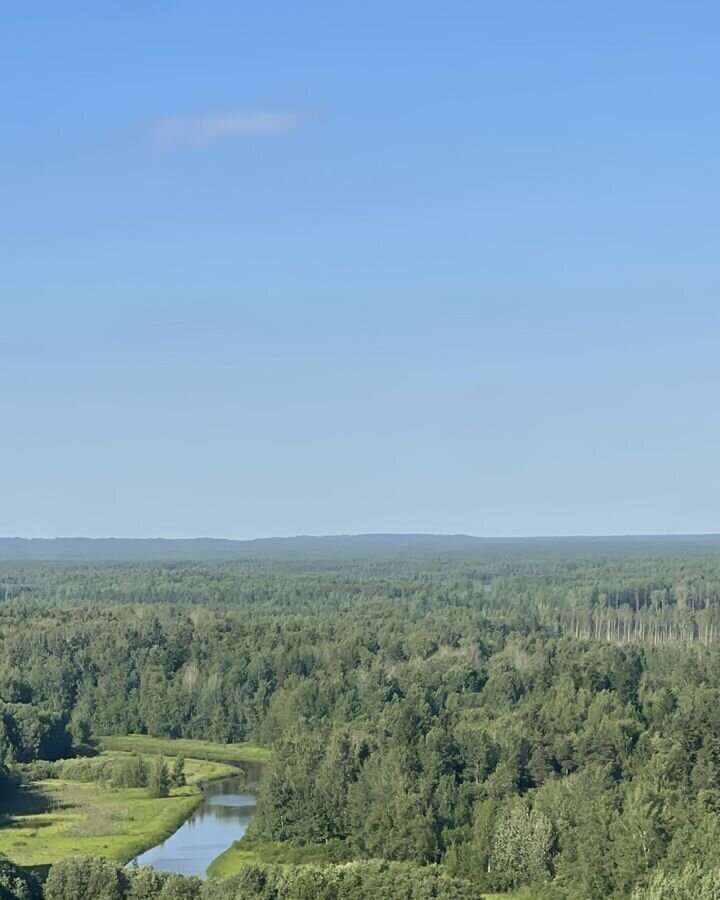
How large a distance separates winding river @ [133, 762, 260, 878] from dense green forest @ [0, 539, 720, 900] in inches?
100

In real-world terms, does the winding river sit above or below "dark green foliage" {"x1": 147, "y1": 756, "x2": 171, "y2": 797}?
below

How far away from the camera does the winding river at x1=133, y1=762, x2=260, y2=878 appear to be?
240ft

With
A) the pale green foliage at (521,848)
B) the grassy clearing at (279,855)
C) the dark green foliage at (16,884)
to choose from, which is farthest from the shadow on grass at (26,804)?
the dark green foliage at (16,884)

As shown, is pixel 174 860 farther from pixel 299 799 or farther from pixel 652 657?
pixel 652 657

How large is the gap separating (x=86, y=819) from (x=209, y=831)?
627 centimetres

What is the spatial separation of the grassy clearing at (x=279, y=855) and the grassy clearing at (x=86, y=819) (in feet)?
15.0

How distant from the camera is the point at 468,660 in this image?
116438 mm

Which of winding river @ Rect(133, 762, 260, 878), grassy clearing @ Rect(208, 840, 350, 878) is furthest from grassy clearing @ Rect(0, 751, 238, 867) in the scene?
grassy clearing @ Rect(208, 840, 350, 878)

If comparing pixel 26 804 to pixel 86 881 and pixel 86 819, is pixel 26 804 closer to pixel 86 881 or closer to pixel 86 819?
pixel 86 819

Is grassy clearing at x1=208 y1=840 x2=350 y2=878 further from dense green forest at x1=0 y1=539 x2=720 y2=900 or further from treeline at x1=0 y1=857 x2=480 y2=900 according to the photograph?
treeline at x1=0 y1=857 x2=480 y2=900

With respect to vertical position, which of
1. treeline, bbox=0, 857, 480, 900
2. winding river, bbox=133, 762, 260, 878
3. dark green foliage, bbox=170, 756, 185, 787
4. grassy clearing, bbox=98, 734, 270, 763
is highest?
treeline, bbox=0, 857, 480, 900

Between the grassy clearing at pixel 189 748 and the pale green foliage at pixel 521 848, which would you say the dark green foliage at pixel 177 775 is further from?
the pale green foliage at pixel 521 848

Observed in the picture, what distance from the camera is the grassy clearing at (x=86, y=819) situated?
244 feet

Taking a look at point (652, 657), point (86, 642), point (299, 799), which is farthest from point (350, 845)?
point (86, 642)
